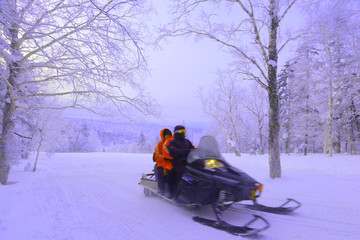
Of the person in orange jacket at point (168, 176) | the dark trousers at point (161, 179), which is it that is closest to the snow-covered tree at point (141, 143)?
the dark trousers at point (161, 179)

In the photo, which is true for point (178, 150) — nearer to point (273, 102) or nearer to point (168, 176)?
point (168, 176)

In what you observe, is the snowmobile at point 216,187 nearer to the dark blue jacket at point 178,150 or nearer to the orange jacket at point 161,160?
the dark blue jacket at point 178,150

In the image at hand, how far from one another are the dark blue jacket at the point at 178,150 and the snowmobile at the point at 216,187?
21cm

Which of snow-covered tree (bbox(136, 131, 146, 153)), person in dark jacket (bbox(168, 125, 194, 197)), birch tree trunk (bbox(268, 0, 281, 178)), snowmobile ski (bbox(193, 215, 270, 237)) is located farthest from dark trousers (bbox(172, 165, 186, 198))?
snow-covered tree (bbox(136, 131, 146, 153))

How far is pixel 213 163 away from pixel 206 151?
13.9 inches

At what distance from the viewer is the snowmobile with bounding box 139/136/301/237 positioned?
11.2 ft

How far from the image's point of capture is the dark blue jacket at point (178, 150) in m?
4.29

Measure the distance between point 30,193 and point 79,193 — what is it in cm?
119

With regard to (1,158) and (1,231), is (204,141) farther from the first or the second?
(1,158)

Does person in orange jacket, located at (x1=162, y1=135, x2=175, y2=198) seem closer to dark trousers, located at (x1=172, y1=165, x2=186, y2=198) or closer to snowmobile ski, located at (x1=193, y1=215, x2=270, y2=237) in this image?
dark trousers, located at (x1=172, y1=165, x2=186, y2=198)

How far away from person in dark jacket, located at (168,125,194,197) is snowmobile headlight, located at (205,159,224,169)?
60cm

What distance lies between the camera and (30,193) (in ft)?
18.2

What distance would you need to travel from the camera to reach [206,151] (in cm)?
408

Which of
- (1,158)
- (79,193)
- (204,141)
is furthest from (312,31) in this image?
(1,158)
